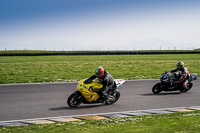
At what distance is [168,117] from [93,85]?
133 inches

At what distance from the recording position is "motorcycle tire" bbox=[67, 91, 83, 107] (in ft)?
35.8

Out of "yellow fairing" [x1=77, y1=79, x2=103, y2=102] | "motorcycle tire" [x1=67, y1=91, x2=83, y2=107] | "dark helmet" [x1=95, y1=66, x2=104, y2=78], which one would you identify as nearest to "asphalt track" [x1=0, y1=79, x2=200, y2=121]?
"motorcycle tire" [x1=67, y1=91, x2=83, y2=107]

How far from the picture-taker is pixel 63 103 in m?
11.8

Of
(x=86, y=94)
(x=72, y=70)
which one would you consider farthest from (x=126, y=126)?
(x=72, y=70)

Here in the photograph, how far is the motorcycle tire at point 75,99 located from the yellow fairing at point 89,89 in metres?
0.19

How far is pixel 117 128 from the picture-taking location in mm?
7254

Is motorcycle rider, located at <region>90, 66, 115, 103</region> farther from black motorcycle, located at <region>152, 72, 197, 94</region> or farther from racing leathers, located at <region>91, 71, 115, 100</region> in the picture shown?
black motorcycle, located at <region>152, 72, 197, 94</region>

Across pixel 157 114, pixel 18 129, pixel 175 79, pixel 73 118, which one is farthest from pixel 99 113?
pixel 175 79

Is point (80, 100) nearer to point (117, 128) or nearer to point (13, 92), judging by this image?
point (117, 128)

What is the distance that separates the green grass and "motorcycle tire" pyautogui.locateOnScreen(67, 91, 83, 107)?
2687mm

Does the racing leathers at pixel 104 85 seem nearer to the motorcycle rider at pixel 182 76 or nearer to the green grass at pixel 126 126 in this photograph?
the green grass at pixel 126 126

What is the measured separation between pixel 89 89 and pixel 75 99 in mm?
603

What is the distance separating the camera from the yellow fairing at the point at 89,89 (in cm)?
1088

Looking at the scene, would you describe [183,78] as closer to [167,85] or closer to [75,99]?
[167,85]
